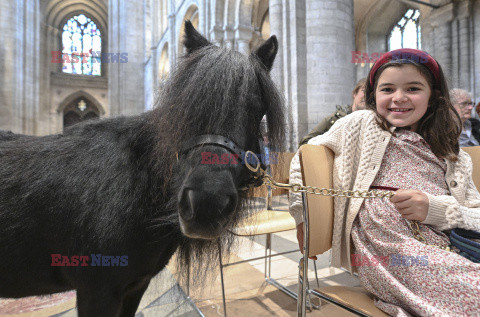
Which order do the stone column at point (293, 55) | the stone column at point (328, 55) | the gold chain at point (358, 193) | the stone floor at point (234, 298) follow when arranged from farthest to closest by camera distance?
the stone column at point (293, 55)
the stone column at point (328, 55)
the stone floor at point (234, 298)
the gold chain at point (358, 193)

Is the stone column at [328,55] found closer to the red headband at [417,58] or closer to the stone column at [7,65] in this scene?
the red headband at [417,58]

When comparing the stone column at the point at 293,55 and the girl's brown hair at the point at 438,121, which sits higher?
the stone column at the point at 293,55

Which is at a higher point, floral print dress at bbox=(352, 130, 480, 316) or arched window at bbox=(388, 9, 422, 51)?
arched window at bbox=(388, 9, 422, 51)

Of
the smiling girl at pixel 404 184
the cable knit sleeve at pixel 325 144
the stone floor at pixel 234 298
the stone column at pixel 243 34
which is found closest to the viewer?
the smiling girl at pixel 404 184

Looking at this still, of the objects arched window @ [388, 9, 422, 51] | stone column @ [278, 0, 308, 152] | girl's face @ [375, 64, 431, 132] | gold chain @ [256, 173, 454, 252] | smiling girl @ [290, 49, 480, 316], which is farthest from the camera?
arched window @ [388, 9, 422, 51]

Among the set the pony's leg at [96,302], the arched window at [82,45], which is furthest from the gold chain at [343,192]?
the arched window at [82,45]

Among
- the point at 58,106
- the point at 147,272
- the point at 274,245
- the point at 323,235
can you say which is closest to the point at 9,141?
the point at 147,272

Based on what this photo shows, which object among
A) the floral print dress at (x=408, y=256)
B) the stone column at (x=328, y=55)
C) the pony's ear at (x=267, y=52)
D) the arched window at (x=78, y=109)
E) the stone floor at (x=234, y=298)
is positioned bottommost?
the stone floor at (x=234, y=298)

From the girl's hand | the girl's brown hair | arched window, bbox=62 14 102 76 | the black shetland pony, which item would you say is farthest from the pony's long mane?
arched window, bbox=62 14 102 76

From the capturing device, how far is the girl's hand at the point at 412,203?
3.68 ft

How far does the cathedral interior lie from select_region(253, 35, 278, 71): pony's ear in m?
0.14

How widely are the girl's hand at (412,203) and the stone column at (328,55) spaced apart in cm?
568

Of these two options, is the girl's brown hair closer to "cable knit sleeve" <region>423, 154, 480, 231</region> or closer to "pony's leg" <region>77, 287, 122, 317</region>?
"cable knit sleeve" <region>423, 154, 480, 231</region>

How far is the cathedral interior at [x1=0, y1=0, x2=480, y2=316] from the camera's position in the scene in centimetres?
643
